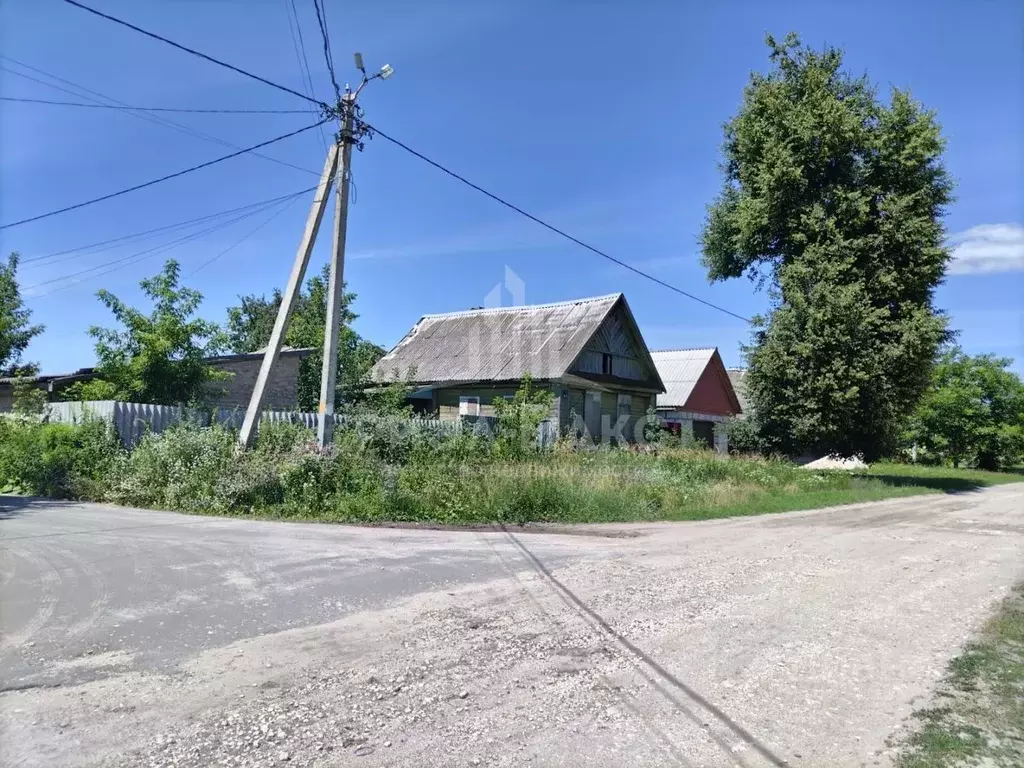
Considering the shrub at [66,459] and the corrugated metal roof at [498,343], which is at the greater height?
the corrugated metal roof at [498,343]

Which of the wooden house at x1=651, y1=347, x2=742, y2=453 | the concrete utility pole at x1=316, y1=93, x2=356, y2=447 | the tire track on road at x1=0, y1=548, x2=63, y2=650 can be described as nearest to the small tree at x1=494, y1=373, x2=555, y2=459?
the concrete utility pole at x1=316, y1=93, x2=356, y2=447

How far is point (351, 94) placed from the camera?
14672 mm

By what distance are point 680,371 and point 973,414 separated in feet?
62.7

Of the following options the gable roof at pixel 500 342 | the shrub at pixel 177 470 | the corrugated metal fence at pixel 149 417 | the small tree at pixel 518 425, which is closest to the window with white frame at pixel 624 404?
the gable roof at pixel 500 342

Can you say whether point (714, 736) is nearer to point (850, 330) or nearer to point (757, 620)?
point (757, 620)

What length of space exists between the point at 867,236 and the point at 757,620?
68.2 feet

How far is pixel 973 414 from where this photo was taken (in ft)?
145

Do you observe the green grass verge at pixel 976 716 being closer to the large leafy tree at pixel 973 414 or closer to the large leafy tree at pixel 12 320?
the large leafy tree at pixel 12 320

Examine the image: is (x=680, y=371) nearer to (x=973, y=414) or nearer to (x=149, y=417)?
(x=973, y=414)

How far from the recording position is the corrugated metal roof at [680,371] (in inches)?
1574

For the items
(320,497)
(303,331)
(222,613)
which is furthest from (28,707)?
(303,331)

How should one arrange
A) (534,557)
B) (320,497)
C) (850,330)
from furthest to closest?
(850,330) < (320,497) < (534,557)

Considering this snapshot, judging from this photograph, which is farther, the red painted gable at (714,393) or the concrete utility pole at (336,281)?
the red painted gable at (714,393)

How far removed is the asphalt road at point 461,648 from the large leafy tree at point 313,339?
12628 mm
